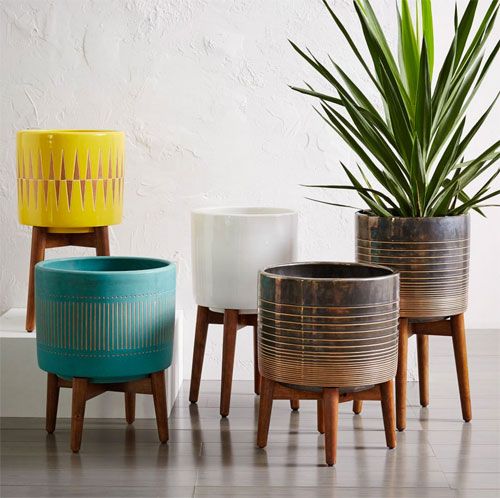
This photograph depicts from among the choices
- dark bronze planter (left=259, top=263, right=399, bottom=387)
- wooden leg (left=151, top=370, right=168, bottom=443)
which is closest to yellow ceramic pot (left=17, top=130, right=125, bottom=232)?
wooden leg (left=151, top=370, right=168, bottom=443)

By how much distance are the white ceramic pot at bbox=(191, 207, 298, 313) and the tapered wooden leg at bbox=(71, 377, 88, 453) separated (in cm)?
53

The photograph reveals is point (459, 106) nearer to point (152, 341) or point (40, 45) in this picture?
point (152, 341)

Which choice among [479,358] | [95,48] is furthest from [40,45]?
[479,358]

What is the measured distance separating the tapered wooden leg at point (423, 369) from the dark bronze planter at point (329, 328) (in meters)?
0.57

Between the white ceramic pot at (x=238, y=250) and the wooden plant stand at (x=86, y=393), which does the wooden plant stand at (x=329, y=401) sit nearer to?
the wooden plant stand at (x=86, y=393)

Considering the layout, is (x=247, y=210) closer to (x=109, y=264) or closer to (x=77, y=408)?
(x=109, y=264)

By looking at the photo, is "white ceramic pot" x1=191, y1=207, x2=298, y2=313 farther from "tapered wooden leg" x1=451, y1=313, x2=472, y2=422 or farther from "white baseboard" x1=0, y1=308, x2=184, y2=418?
"tapered wooden leg" x1=451, y1=313, x2=472, y2=422

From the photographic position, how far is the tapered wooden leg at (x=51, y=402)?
2570 mm

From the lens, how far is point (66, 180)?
276 cm

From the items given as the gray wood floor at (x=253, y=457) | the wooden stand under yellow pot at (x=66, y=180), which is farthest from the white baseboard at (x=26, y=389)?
the wooden stand under yellow pot at (x=66, y=180)

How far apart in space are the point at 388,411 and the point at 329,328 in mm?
321

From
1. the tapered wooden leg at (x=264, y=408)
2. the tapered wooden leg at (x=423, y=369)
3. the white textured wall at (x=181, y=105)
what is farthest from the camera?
the white textured wall at (x=181, y=105)

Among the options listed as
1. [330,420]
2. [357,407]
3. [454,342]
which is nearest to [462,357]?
[454,342]

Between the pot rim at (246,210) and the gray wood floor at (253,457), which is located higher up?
the pot rim at (246,210)
